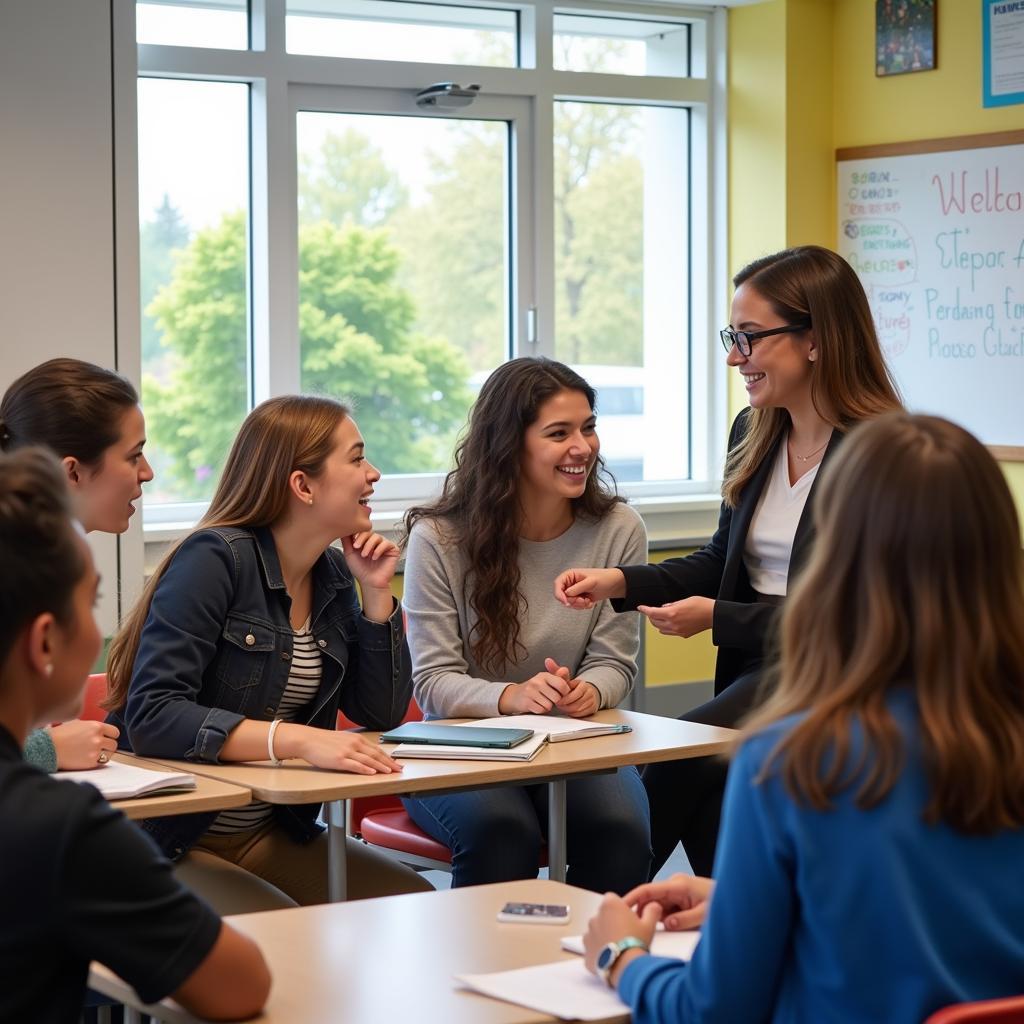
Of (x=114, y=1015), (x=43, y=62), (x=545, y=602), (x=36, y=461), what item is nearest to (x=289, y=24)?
(x=43, y=62)

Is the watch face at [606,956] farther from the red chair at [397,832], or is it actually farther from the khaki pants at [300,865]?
the red chair at [397,832]

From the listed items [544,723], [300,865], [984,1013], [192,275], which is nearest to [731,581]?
[544,723]

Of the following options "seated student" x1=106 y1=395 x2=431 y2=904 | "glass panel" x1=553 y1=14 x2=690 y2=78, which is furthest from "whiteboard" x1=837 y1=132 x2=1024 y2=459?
"seated student" x1=106 y1=395 x2=431 y2=904

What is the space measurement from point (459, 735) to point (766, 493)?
1059 mm

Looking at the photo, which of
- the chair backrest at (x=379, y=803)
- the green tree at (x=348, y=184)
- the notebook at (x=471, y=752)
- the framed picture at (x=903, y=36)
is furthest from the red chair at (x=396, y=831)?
the framed picture at (x=903, y=36)

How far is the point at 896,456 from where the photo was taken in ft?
4.49

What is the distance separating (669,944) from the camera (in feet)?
5.43

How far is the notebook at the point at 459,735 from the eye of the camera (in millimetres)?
2557

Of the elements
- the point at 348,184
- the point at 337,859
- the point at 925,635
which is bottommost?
the point at 337,859

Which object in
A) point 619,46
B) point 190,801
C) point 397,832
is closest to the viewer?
point 190,801

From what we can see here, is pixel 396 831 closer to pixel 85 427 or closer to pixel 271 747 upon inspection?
pixel 271 747

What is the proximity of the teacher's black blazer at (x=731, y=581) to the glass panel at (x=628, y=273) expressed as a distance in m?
2.48

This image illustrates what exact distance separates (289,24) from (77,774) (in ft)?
11.5

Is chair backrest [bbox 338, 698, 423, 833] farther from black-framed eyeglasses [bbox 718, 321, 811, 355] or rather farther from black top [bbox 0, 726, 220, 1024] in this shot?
black top [bbox 0, 726, 220, 1024]
